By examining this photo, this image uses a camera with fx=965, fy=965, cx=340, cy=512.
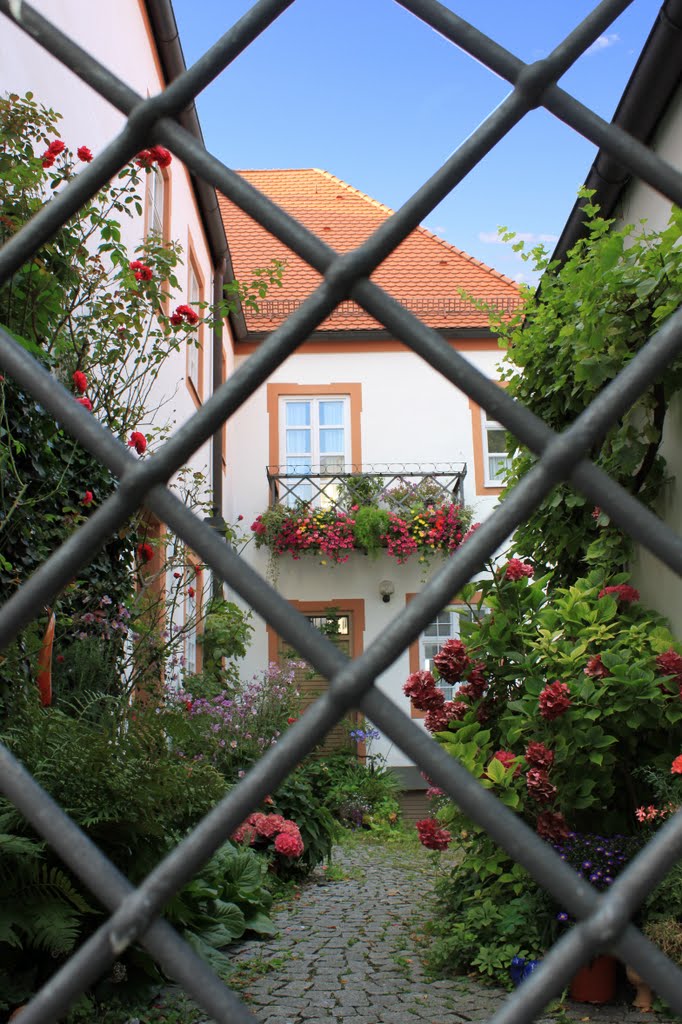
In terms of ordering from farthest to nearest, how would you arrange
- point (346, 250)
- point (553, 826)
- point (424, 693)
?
1. point (346, 250)
2. point (424, 693)
3. point (553, 826)

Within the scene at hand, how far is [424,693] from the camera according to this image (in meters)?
3.87

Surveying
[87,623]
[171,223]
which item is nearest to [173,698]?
[87,623]

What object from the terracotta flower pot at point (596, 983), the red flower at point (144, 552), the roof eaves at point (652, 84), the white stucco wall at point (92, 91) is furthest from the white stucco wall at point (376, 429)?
the terracotta flower pot at point (596, 983)

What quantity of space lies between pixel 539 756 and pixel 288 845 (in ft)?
7.32

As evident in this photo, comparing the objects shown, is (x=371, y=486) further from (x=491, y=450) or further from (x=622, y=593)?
(x=622, y=593)

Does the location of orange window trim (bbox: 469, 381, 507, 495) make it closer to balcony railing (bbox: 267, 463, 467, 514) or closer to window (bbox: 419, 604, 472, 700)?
balcony railing (bbox: 267, 463, 467, 514)

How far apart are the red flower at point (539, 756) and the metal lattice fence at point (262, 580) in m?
3.08

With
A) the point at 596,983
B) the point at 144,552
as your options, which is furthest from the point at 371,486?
the point at 596,983

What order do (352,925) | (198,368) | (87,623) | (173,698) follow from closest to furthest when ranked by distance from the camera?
(87,623)
(352,925)
(173,698)
(198,368)

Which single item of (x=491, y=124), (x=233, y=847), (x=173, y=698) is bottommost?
→ (x=233, y=847)

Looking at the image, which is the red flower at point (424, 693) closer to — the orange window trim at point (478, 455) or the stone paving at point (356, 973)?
the stone paving at point (356, 973)

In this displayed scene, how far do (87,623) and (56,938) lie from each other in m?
1.87

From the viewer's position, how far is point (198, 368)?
30.2 feet

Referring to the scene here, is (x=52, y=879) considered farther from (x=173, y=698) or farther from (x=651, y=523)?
(x=173, y=698)
